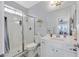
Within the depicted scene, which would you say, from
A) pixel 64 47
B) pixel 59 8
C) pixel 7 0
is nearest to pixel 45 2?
pixel 59 8

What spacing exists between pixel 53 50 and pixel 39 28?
323 millimetres

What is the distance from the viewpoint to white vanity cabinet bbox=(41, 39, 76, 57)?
1244 millimetres

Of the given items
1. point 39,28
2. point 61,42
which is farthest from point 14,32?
point 61,42

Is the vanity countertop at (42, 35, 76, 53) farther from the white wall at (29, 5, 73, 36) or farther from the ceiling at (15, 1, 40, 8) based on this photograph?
the ceiling at (15, 1, 40, 8)

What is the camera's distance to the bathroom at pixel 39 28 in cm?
125

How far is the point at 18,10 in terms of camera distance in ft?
4.32

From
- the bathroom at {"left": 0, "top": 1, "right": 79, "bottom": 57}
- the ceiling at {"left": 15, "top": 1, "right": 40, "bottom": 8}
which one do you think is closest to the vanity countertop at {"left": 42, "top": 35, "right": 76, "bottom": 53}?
the bathroom at {"left": 0, "top": 1, "right": 79, "bottom": 57}

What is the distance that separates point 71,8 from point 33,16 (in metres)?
0.47

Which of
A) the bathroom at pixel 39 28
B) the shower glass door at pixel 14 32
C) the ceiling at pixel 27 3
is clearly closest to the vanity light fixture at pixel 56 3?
the bathroom at pixel 39 28

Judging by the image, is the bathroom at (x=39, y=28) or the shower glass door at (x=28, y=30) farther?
the shower glass door at (x=28, y=30)

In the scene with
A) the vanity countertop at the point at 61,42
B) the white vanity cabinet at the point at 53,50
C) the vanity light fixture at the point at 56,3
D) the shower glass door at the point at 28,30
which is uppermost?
the vanity light fixture at the point at 56,3

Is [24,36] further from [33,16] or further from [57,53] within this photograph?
[57,53]

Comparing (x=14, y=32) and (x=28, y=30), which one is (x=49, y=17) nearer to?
(x=28, y=30)

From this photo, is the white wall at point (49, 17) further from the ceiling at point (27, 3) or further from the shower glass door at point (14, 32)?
the shower glass door at point (14, 32)
